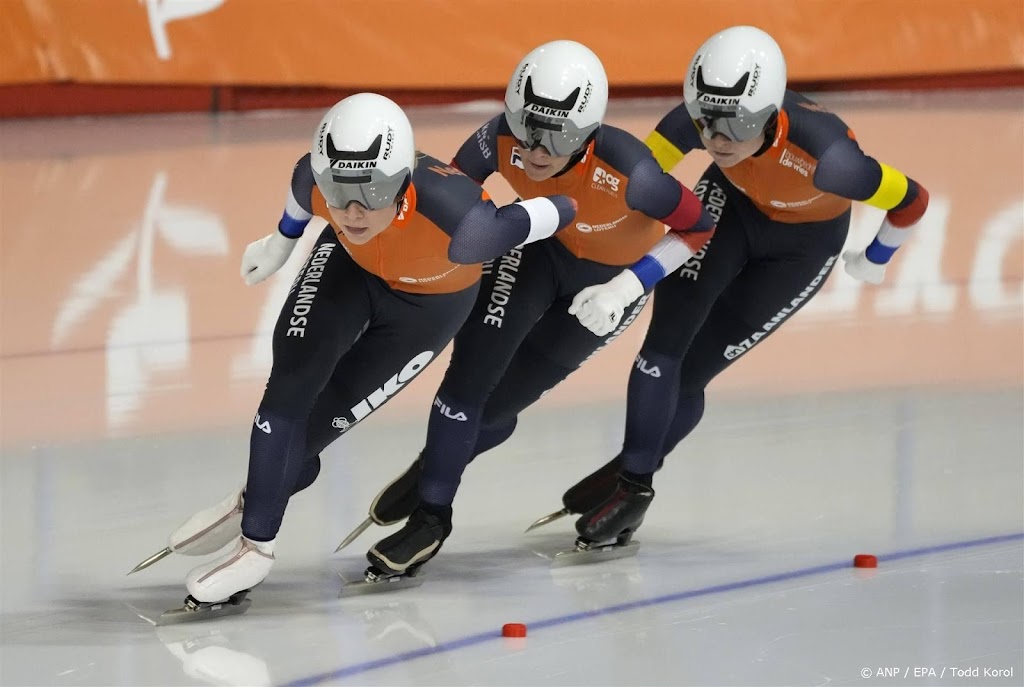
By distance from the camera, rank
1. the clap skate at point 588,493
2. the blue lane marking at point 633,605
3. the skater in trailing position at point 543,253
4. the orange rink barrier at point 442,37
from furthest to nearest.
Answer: the orange rink barrier at point 442,37
the clap skate at point 588,493
the skater in trailing position at point 543,253
the blue lane marking at point 633,605

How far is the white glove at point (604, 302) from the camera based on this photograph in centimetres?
424

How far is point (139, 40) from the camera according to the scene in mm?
12180

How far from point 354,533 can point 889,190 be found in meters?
1.87

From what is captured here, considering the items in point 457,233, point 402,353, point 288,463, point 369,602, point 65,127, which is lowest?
point 369,602

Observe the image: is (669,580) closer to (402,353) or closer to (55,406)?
(402,353)

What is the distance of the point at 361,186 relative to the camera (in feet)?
12.6

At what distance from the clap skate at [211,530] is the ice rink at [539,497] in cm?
14

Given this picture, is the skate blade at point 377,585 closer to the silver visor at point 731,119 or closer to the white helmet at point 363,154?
the white helmet at point 363,154

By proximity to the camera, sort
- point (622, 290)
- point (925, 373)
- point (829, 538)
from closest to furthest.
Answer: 1. point (622, 290)
2. point (829, 538)
3. point (925, 373)

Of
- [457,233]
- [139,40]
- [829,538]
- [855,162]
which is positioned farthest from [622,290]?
[139,40]

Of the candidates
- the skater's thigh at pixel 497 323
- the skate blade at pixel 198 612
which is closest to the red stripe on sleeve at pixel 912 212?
the skater's thigh at pixel 497 323

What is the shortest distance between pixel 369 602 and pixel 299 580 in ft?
0.84

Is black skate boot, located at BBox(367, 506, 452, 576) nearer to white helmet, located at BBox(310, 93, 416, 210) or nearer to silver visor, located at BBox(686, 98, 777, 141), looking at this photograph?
white helmet, located at BBox(310, 93, 416, 210)

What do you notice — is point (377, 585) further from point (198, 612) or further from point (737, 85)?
point (737, 85)
